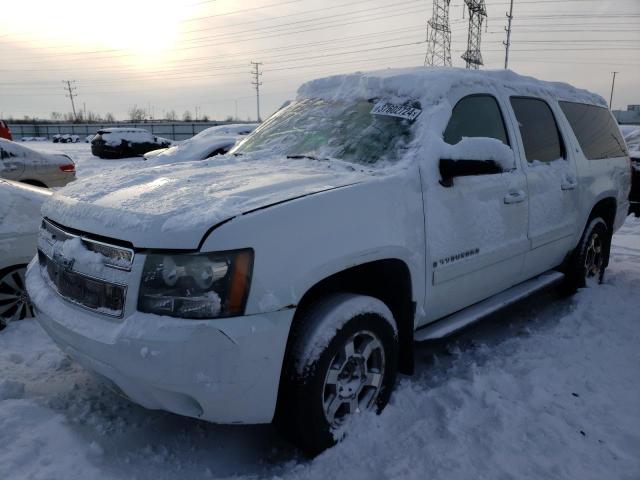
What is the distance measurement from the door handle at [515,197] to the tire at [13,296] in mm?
3563

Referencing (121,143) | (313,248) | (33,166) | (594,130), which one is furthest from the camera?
(121,143)

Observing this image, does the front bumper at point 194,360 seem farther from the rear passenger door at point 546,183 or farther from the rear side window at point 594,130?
the rear side window at point 594,130

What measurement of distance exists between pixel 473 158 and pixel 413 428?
1.46 m

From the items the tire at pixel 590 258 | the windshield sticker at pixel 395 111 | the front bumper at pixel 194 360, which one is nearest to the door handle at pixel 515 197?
the windshield sticker at pixel 395 111

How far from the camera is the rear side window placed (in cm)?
425

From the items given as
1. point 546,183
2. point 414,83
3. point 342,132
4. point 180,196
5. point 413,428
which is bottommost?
point 413,428

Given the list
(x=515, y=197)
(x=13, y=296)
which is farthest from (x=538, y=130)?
(x=13, y=296)

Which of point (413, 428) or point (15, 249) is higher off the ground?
point (15, 249)

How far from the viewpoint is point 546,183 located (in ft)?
11.8

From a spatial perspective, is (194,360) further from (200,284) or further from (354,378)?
(354,378)

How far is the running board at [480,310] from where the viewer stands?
9.36ft

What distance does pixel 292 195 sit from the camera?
2191mm

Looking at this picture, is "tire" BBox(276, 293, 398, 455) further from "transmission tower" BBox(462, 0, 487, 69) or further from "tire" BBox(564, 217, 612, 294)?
"transmission tower" BBox(462, 0, 487, 69)

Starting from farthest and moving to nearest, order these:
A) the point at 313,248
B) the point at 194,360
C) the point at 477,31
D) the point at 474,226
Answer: the point at 477,31 < the point at 474,226 < the point at 313,248 < the point at 194,360
